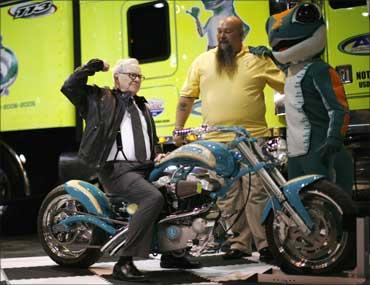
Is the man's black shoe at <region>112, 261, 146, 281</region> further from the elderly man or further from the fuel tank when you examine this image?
the fuel tank

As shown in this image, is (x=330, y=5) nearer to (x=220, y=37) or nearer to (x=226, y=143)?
(x=220, y=37)

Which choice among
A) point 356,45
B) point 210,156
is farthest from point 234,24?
point 210,156

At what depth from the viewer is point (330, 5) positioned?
4.03m

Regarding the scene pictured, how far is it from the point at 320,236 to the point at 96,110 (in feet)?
4.40

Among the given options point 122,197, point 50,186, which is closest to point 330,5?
point 122,197

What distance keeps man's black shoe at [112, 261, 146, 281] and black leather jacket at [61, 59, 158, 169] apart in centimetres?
54

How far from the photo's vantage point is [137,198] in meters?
3.50

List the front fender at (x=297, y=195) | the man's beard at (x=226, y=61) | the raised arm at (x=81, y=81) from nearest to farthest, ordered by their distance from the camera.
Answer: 1. the front fender at (x=297, y=195)
2. the raised arm at (x=81, y=81)
3. the man's beard at (x=226, y=61)

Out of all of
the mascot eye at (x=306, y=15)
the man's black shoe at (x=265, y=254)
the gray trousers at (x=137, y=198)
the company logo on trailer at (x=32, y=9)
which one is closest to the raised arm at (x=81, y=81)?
the gray trousers at (x=137, y=198)

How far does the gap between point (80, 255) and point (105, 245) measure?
0.26 meters

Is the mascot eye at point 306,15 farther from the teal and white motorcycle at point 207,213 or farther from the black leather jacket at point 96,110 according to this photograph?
the black leather jacket at point 96,110

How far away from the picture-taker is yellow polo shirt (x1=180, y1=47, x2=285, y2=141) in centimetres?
392

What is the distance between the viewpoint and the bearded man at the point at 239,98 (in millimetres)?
3836

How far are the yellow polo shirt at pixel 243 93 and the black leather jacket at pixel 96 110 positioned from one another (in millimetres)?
544
